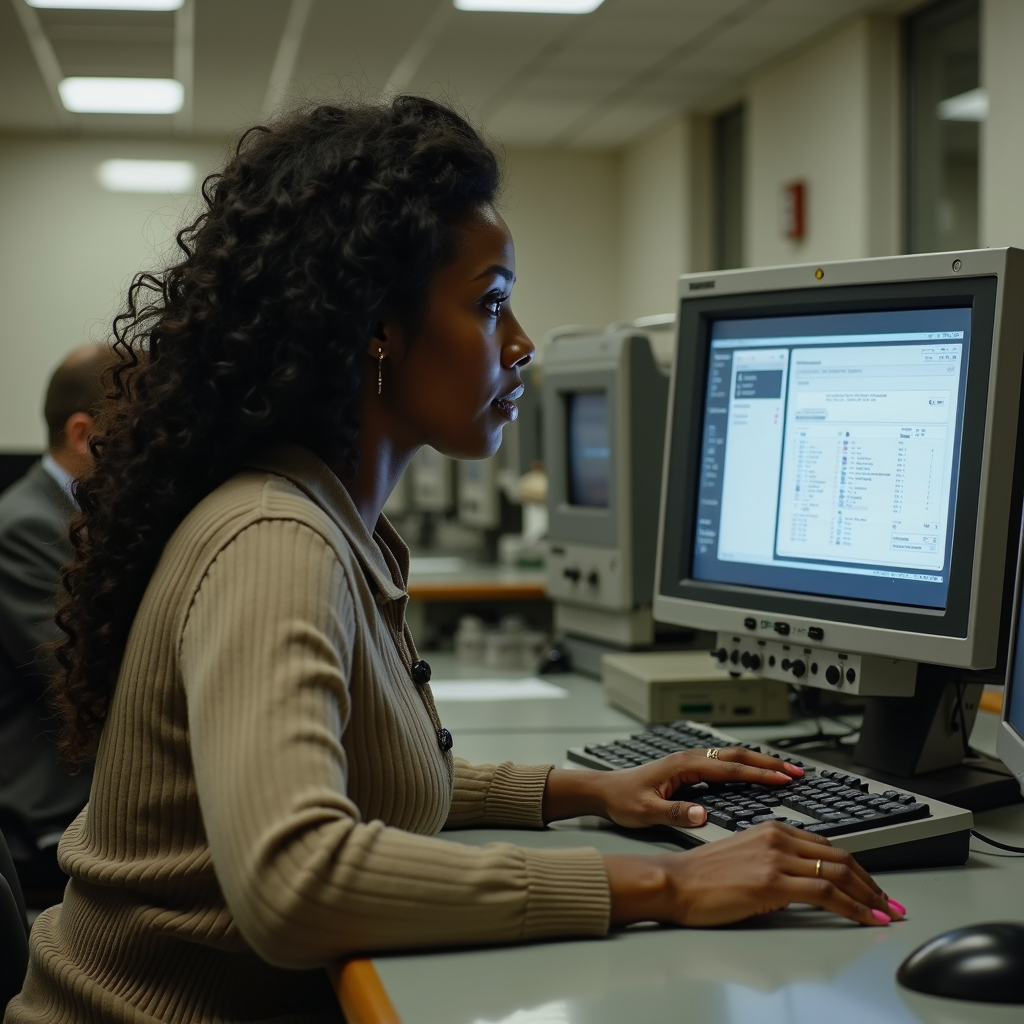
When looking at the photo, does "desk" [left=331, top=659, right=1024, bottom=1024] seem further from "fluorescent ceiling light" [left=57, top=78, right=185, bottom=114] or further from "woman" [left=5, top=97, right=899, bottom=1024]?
"fluorescent ceiling light" [left=57, top=78, right=185, bottom=114]

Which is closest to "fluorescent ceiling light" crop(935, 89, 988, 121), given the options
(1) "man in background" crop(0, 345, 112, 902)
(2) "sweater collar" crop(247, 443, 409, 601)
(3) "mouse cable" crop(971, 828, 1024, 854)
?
(1) "man in background" crop(0, 345, 112, 902)

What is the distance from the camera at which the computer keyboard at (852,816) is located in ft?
3.37

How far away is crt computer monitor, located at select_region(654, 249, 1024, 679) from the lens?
1158mm

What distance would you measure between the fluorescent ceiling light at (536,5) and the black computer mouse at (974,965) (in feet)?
15.4

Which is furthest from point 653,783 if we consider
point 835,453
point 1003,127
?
point 1003,127

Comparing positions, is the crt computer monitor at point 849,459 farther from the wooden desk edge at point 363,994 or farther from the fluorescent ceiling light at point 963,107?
the fluorescent ceiling light at point 963,107

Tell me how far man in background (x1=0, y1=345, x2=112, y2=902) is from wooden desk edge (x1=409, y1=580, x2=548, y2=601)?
908 mm

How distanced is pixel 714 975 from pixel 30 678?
1463 mm

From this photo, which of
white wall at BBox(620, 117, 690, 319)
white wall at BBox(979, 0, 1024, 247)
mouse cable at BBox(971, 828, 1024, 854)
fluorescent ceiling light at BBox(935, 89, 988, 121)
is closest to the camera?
mouse cable at BBox(971, 828, 1024, 854)

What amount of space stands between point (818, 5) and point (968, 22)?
0.56 meters

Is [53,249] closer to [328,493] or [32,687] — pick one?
[32,687]

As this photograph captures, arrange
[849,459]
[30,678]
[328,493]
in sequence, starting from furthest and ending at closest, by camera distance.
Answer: [30,678]
[849,459]
[328,493]

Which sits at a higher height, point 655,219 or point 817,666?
point 655,219

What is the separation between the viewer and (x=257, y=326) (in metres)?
0.98
